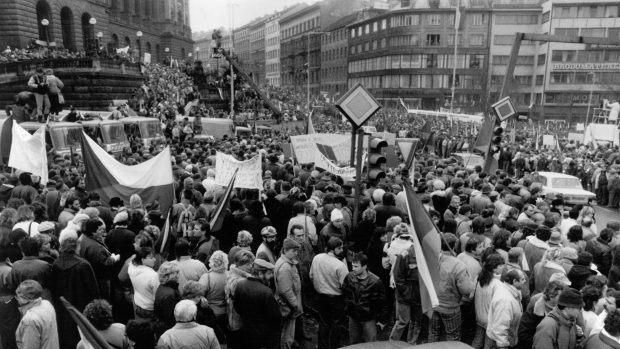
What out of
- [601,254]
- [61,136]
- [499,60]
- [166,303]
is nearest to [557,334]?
[601,254]

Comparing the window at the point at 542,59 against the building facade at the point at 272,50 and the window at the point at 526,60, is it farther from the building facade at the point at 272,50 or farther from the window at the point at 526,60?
the building facade at the point at 272,50

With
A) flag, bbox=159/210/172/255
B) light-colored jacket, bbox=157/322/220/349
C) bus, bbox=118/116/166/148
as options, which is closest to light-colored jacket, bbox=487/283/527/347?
light-colored jacket, bbox=157/322/220/349

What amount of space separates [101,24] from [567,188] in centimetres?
5222

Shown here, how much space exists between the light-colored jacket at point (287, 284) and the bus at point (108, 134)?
45.3 ft

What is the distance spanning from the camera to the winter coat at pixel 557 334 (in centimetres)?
482

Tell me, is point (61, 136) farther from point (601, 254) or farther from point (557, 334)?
point (557, 334)

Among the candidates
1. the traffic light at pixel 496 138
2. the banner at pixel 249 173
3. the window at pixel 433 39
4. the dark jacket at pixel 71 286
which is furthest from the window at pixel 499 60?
the dark jacket at pixel 71 286

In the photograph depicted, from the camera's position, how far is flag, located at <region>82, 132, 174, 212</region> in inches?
374

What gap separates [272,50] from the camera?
131375 millimetres

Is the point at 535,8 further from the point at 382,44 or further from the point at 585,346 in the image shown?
the point at 585,346

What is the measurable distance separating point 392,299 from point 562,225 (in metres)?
3.56

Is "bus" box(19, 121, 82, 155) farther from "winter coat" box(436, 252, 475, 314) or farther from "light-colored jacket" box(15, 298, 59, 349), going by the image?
"winter coat" box(436, 252, 475, 314)

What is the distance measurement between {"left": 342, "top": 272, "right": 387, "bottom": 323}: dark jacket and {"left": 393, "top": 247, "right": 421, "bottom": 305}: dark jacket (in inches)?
15.5

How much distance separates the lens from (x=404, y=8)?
74.9m
